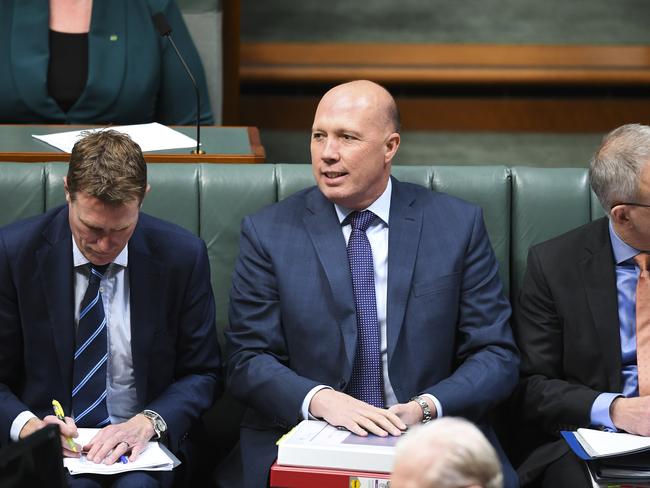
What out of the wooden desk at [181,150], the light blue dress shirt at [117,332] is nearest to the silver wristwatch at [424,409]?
the light blue dress shirt at [117,332]

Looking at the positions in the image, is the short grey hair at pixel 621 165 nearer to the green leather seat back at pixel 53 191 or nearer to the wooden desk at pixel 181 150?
the wooden desk at pixel 181 150

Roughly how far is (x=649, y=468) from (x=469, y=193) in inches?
32.0

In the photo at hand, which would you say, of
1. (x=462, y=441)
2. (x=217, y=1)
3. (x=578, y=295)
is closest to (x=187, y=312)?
(x=578, y=295)

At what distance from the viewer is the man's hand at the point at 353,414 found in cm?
231

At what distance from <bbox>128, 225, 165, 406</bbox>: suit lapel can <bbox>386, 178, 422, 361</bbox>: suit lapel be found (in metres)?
0.48

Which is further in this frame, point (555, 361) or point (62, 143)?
point (62, 143)

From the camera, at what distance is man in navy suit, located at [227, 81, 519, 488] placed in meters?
2.54

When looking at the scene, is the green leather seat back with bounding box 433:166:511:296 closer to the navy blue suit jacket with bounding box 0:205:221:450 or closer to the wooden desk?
the wooden desk

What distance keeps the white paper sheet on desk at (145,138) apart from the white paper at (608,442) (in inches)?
50.8

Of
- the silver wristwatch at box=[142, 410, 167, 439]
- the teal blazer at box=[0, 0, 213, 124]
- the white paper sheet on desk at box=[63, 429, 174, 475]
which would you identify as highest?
the teal blazer at box=[0, 0, 213, 124]

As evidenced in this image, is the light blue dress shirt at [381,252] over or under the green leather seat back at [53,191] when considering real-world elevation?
under

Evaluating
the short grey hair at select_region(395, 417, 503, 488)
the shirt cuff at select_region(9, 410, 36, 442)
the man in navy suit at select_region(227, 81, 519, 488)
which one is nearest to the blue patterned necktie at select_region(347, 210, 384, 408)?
A: the man in navy suit at select_region(227, 81, 519, 488)

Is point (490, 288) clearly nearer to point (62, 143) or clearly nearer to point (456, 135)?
point (62, 143)

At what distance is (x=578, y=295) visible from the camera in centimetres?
262
